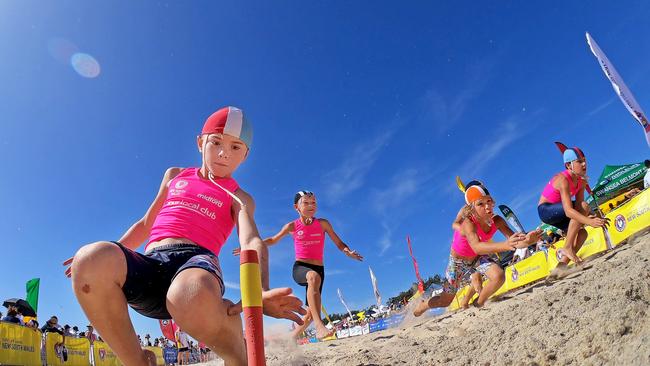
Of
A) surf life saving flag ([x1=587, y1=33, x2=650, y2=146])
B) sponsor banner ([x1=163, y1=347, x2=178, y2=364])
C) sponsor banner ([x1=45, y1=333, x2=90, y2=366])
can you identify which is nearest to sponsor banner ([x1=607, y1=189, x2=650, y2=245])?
surf life saving flag ([x1=587, y1=33, x2=650, y2=146])

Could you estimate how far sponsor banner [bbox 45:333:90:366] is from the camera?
36.1 ft

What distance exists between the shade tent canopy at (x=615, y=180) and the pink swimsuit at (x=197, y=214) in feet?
46.5

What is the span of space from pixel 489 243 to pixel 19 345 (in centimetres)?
1120

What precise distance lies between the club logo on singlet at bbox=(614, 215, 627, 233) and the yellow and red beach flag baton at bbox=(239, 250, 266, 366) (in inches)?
370

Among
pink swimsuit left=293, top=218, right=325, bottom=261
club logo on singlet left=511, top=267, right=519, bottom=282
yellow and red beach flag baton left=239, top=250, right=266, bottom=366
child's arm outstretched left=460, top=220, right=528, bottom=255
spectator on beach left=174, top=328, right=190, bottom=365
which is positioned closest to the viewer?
yellow and red beach flag baton left=239, top=250, right=266, bottom=366

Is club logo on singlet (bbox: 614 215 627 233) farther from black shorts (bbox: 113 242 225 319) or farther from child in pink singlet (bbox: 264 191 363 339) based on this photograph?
black shorts (bbox: 113 242 225 319)

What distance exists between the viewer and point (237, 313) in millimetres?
1700

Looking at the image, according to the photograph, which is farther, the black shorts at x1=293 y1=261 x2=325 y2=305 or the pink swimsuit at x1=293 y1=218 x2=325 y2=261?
the pink swimsuit at x1=293 y1=218 x2=325 y2=261

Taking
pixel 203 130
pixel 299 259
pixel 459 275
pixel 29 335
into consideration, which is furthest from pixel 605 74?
pixel 29 335

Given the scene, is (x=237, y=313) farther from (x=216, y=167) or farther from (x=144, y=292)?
(x=216, y=167)

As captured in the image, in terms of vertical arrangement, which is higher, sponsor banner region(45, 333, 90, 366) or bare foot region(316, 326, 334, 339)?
sponsor banner region(45, 333, 90, 366)

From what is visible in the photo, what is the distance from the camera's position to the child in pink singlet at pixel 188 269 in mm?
1650

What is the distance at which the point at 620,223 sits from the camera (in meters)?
8.19

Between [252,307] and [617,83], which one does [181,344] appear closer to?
[252,307]
